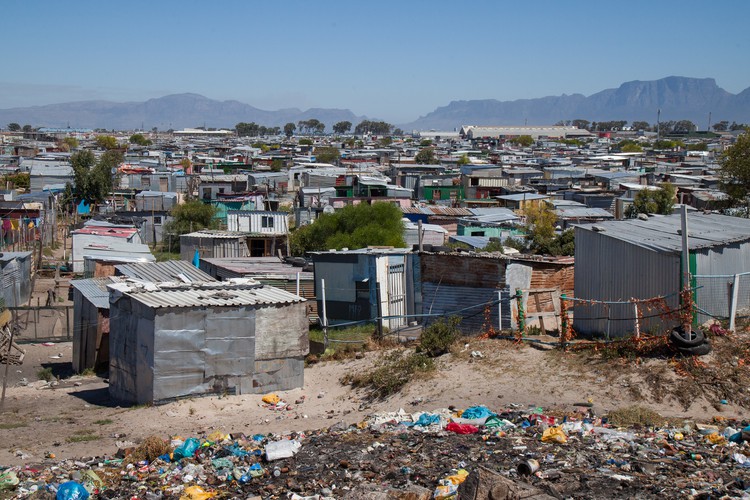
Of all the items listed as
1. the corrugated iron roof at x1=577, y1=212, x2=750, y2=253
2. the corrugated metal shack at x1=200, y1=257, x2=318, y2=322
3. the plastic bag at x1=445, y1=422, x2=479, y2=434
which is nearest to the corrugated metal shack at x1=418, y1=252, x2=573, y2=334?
the corrugated iron roof at x1=577, y1=212, x2=750, y2=253

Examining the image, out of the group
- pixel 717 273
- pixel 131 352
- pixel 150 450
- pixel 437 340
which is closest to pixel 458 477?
pixel 150 450

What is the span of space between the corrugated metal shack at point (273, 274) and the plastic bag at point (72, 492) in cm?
908

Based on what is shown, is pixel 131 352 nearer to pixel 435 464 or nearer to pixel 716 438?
pixel 435 464

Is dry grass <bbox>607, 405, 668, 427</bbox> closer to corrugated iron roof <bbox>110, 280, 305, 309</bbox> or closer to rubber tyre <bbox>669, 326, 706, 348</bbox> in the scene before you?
rubber tyre <bbox>669, 326, 706, 348</bbox>

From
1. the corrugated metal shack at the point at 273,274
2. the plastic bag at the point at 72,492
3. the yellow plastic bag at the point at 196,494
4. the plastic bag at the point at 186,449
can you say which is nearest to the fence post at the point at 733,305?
the plastic bag at the point at 186,449

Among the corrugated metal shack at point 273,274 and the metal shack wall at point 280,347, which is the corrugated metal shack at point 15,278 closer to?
the corrugated metal shack at point 273,274

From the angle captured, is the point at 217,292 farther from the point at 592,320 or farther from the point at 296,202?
the point at 296,202

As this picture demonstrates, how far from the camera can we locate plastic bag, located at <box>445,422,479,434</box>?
28.7ft

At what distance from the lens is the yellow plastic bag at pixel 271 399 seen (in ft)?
36.8

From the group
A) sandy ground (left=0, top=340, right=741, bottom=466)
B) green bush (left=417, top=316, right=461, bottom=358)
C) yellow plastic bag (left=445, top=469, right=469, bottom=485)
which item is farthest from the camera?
green bush (left=417, top=316, right=461, bottom=358)

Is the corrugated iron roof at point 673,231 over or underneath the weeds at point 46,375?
over

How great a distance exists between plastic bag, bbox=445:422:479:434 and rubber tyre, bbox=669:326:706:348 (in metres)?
2.76

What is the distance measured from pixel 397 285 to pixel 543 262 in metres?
2.88

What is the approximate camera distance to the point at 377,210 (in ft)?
82.3
